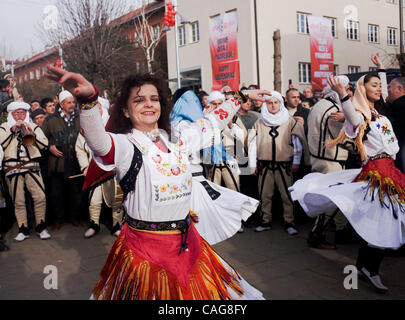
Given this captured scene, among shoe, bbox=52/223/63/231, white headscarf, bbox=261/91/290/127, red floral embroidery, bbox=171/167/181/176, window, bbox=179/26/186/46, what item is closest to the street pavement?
shoe, bbox=52/223/63/231

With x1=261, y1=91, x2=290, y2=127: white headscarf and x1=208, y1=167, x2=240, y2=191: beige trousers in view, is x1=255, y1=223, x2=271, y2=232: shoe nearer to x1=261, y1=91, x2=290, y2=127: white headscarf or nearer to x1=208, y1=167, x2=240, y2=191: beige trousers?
x1=208, y1=167, x2=240, y2=191: beige trousers

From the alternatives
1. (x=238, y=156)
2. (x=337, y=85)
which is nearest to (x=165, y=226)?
(x=337, y=85)

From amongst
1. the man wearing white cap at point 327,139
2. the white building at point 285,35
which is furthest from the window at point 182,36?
the man wearing white cap at point 327,139

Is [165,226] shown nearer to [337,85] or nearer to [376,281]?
[337,85]

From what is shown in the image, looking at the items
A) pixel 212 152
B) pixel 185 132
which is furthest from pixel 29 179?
pixel 185 132

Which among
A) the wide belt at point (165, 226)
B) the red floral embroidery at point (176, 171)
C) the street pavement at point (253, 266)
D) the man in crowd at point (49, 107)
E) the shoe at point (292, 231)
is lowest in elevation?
the street pavement at point (253, 266)

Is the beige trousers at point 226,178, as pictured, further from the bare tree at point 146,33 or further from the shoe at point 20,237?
the bare tree at point 146,33

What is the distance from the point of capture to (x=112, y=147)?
2.21 m

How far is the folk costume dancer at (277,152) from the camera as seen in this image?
623 cm

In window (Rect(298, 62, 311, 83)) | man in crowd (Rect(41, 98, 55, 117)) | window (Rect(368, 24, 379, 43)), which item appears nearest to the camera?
man in crowd (Rect(41, 98, 55, 117))

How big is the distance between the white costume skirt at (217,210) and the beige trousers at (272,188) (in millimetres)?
2324

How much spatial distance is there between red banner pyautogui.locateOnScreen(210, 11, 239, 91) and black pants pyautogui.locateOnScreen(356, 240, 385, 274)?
16987 mm

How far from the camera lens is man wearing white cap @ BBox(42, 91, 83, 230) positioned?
6652mm
